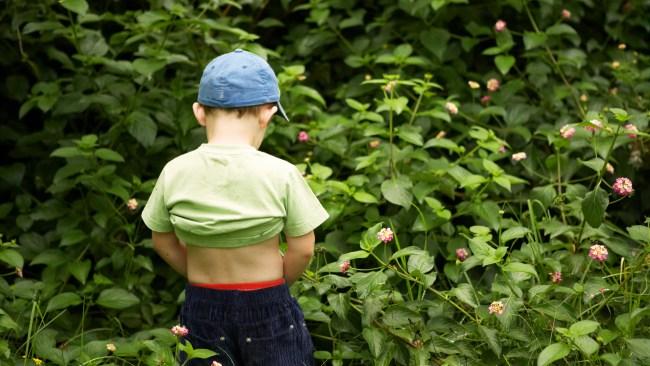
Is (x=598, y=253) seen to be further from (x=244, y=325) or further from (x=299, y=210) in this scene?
(x=244, y=325)

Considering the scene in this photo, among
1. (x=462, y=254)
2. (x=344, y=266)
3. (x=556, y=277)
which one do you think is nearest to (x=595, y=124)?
(x=556, y=277)

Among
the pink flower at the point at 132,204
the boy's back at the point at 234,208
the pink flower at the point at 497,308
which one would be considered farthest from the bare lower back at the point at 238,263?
the pink flower at the point at 132,204

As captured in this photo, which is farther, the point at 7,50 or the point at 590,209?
the point at 7,50

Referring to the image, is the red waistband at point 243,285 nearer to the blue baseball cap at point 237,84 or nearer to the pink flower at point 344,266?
the pink flower at point 344,266

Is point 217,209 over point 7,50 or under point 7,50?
over

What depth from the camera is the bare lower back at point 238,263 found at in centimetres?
239

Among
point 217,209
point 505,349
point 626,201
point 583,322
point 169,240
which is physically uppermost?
point 217,209

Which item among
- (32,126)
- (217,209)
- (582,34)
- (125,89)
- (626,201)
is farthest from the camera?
(582,34)

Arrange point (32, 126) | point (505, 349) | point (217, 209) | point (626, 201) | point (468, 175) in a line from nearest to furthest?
1. point (217, 209)
2. point (505, 349)
3. point (468, 175)
4. point (626, 201)
5. point (32, 126)

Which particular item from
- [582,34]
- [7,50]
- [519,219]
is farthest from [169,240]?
[582,34]

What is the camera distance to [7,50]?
4016 millimetres

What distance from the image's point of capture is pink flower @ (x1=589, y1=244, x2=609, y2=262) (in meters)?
2.87

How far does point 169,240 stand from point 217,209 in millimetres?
276

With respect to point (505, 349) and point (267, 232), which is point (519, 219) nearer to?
point (505, 349)
